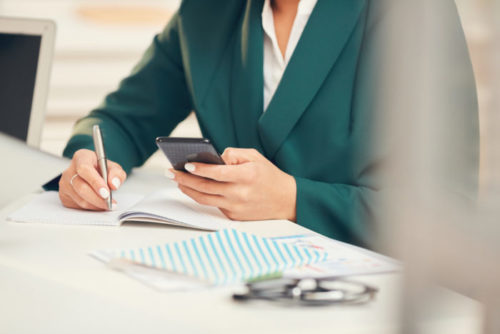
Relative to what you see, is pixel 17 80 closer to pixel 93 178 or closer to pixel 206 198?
pixel 93 178

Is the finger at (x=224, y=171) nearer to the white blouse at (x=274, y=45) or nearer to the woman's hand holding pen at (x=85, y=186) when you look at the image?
the woman's hand holding pen at (x=85, y=186)

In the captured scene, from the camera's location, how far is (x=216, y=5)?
4.95ft

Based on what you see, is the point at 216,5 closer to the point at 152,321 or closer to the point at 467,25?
the point at 152,321

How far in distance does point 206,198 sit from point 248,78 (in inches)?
16.6

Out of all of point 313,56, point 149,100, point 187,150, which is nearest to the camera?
point 187,150

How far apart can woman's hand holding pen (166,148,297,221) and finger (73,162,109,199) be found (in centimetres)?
12

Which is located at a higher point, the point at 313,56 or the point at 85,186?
the point at 313,56

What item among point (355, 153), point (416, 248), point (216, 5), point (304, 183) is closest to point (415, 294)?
point (416, 248)

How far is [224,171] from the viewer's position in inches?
40.3

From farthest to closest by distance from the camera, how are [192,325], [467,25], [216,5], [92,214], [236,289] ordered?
[216,5]
[92,214]
[236,289]
[192,325]
[467,25]

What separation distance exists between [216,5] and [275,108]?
15.0 inches

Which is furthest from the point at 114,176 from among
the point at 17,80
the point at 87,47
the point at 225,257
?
the point at 87,47

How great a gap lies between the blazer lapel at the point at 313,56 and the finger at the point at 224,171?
28 cm

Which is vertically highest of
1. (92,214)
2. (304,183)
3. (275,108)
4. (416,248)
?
(416,248)
